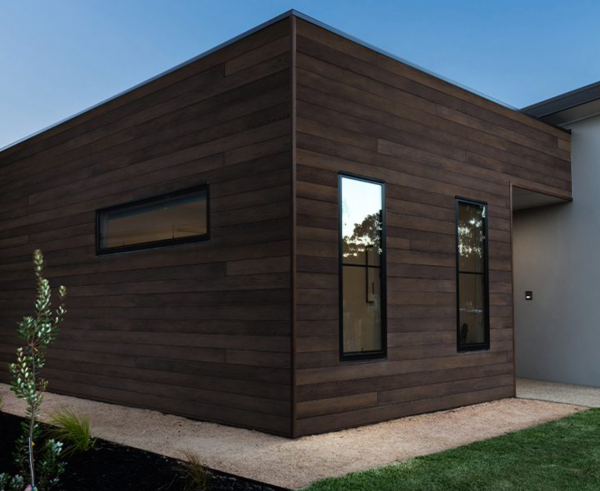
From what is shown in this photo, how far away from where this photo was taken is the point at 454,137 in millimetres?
6273

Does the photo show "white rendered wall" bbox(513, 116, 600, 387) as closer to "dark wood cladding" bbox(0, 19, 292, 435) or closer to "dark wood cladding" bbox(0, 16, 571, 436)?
"dark wood cladding" bbox(0, 16, 571, 436)

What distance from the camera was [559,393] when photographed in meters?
7.11

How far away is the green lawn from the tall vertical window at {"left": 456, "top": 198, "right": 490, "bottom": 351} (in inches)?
64.2

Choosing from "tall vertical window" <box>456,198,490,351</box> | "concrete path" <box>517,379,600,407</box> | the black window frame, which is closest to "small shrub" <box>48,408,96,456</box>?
the black window frame

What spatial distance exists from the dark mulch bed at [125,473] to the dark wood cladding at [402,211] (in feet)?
3.56

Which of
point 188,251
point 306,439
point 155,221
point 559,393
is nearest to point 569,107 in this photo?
point 559,393

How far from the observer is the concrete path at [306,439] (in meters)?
3.86

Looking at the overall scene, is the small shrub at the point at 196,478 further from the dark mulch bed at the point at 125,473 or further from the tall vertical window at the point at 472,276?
the tall vertical window at the point at 472,276

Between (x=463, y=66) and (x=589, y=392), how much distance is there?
52.0 feet

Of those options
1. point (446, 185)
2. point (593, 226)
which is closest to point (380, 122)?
point (446, 185)

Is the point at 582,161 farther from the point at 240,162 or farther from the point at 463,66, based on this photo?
the point at 463,66

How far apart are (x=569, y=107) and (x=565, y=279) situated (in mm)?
2183

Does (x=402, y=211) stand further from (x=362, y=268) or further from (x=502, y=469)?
(x=502, y=469)

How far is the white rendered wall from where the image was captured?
7695 mm
